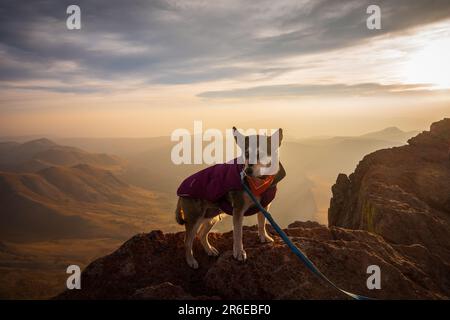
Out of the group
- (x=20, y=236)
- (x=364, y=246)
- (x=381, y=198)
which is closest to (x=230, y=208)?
(x=364, y=246)

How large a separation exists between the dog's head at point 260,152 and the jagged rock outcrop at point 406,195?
7844 millimetres

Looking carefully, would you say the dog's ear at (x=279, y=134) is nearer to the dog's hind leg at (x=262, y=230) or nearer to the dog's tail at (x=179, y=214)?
the dog's hind leg at (x=262, y=230)

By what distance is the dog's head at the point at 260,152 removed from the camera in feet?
25.1

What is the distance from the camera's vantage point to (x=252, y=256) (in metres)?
7.73

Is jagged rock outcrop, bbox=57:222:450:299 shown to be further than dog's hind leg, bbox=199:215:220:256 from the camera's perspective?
No

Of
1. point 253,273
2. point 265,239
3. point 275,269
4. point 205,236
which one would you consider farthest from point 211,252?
point 275,269

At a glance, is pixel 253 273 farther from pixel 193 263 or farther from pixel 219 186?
pixel 219 186

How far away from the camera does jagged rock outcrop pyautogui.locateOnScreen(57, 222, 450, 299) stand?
6812 millimetres

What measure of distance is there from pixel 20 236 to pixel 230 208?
234m

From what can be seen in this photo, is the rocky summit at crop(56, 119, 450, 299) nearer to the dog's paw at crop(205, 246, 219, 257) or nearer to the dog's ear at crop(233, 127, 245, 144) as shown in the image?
the dog's paw at crop(205, 246, 219, 257)

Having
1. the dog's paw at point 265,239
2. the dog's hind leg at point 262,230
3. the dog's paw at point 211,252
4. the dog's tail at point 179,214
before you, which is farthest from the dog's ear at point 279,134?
the dog's paw at point 211,252

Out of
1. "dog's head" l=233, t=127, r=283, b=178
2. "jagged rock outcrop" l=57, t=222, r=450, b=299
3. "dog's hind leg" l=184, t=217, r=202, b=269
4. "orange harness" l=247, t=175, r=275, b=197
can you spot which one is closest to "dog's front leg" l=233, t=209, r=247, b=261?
"jagged rock outcrop" l=57, t=222, r=450, b=299

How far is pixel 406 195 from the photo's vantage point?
15.8 meters
